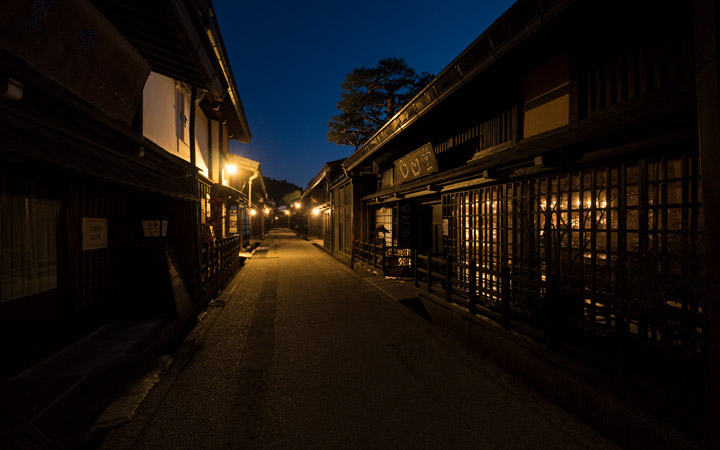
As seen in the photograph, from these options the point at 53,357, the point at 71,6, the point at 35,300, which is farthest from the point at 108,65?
the point at 53,357

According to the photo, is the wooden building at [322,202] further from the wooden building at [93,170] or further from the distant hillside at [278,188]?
the distant hillside at [278,188]

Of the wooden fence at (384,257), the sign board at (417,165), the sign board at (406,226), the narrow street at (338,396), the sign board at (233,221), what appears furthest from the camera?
the sign board at (233,221)

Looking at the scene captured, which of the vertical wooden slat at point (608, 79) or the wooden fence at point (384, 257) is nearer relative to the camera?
the vertical wooden slat at point (608, 79)

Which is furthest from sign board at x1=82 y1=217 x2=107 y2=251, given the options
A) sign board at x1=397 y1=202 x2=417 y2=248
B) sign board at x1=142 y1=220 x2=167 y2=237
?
sign board at x1=397 y1=202 x2=417 y2=248

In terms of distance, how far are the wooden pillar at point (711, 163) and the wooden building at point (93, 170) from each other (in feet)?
20.5

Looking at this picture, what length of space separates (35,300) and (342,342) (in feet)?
17.1

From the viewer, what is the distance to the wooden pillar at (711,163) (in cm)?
237

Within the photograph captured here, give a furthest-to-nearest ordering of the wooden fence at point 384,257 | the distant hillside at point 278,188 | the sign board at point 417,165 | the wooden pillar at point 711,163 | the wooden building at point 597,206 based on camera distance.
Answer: the distant hillside at point 278,188 < the wooden fence at point 384,257 < the sign board at point 417,165 < the wooden building at point 597,206 < the wooden pillar at point 711,163

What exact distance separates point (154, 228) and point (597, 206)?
30.3 ft

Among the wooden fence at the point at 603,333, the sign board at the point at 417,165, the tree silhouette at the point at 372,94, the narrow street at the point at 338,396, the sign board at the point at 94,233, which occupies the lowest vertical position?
the narrow street at the point at 338,396

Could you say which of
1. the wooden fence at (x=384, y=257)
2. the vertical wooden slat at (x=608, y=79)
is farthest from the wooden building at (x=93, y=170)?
the vertical wooden slat at (x=608, y=79)

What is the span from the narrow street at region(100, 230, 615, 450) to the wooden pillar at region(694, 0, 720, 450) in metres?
1.42

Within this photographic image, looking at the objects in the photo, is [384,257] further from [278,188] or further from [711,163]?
[278,188]

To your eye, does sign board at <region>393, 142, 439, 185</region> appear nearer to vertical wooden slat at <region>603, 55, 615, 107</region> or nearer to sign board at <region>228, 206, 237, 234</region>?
vertical wooden slat at <region>603, 55, 615, 107</region>
